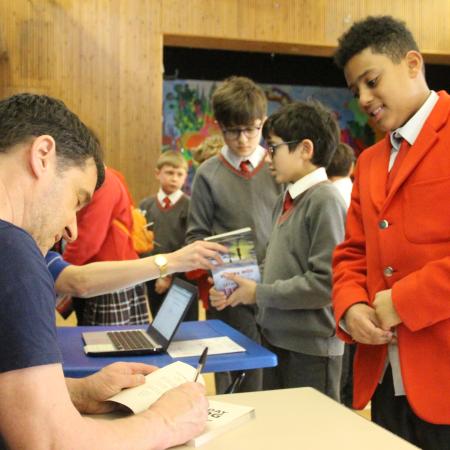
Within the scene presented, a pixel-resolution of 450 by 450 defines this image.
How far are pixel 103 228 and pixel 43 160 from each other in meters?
1.99

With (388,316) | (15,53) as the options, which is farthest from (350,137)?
(388,316)

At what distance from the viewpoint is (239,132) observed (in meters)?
2.92

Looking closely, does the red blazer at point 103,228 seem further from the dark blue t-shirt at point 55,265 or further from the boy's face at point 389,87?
the boy's face at point 389,87

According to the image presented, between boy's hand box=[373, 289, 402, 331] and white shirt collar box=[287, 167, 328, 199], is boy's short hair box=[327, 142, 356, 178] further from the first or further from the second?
boy's hand box=[373, 289, 402, 331]

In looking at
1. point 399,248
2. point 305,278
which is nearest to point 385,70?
point 399,248

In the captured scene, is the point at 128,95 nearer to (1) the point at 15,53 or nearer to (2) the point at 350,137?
(1) the point at 15,53

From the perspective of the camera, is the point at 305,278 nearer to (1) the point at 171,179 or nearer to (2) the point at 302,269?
(2) the point at 302,269

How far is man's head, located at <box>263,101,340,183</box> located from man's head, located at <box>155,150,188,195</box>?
2375 millimetres

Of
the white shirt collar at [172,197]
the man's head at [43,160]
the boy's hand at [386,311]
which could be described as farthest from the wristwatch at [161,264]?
the white shirt collar at [172,197]

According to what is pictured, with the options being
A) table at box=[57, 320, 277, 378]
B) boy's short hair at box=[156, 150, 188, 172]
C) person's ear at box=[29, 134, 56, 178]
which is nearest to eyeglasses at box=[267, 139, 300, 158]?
table at box=[57, 320, 277, 378]

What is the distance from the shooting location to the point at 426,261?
161 cm

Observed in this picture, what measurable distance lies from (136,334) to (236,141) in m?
1.10

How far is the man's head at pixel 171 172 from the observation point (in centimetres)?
479

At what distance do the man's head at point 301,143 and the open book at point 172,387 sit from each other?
1.17 meters
